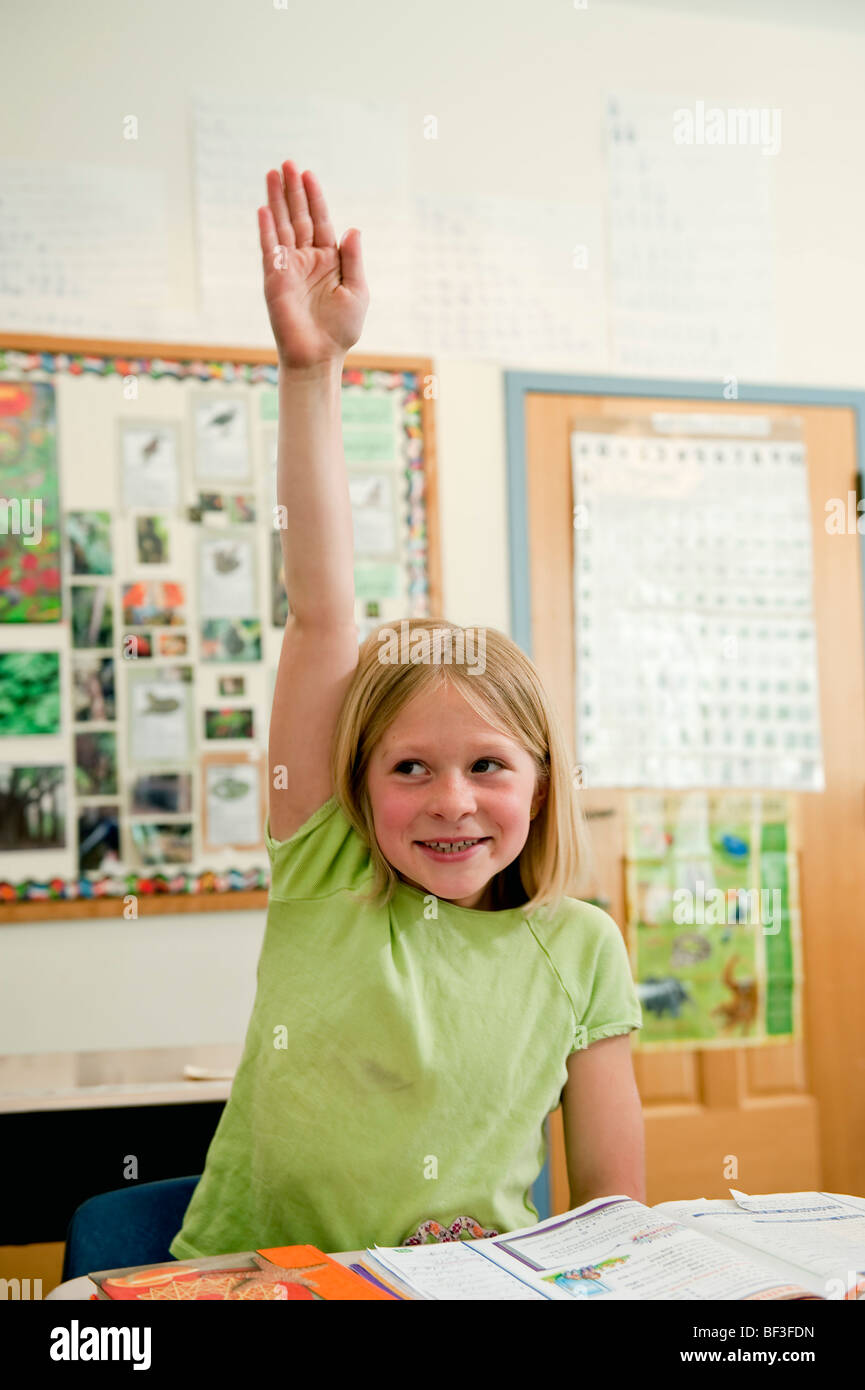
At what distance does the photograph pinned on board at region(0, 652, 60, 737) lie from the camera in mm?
2350

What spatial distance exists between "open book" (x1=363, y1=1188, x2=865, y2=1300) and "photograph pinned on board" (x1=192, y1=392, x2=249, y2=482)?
1.97m

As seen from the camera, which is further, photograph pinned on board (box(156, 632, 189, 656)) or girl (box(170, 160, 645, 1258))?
photograph pinned on board (box(156, 632, 189, 656))

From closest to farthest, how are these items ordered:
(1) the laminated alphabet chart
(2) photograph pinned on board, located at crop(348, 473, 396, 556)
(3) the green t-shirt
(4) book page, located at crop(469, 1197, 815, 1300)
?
(4) book page, located at crop(469, 1197, 815, 1300) → (3) the green t-shirt → (2) photograph pinned on board, located at crop(348, 473, 396, 556) → (1) the laminated alphabet chart

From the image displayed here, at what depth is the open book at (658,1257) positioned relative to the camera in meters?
0.60

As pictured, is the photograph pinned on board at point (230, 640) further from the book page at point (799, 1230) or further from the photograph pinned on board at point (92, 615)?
the book page at point (799, 1230)

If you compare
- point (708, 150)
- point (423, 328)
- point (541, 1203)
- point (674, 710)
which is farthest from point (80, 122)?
point (541, 1203)

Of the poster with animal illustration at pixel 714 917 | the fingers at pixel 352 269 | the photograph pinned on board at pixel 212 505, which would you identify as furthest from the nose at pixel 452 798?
the poster with animal illustration at pixel 714 917

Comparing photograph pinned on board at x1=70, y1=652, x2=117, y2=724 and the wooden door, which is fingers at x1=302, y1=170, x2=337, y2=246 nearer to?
photograph pinned on board at x1=70, y1=652, x2=117, y2=724

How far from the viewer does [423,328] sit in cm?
264

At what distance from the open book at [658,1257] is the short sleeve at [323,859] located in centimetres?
31

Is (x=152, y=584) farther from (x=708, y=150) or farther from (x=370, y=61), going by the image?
(x=708, y=150)

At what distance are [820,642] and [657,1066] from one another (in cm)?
103

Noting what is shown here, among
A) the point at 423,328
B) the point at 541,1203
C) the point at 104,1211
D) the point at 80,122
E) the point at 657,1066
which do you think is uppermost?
the point at 80,122

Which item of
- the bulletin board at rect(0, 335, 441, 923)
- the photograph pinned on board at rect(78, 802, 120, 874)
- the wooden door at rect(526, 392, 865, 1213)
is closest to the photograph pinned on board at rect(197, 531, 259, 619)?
the bulletin board at rect(0, 335, 441, 923)
